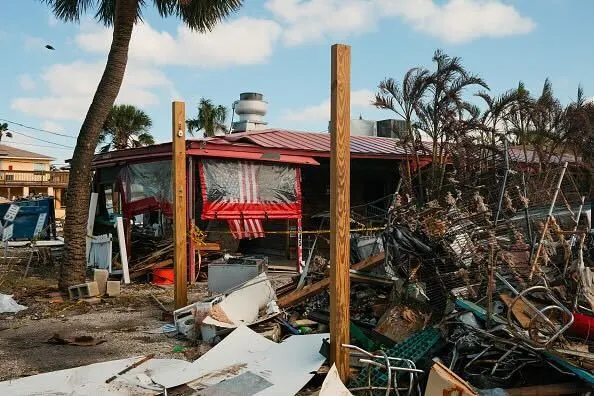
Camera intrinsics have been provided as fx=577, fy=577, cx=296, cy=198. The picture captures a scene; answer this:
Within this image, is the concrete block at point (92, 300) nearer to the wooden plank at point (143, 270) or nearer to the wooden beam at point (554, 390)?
the wooden plank at point (143, 270)

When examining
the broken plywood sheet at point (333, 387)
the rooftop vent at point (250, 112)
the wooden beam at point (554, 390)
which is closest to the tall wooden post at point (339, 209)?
the broken plywood sheet at point (333, 387)

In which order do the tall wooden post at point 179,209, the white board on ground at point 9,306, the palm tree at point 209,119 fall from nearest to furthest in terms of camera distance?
the tall wooden post at point 179,209
the white board on ground at point 9,306
the palm tree at point 209,119

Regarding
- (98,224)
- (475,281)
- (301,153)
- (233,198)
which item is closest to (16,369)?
(475,281)

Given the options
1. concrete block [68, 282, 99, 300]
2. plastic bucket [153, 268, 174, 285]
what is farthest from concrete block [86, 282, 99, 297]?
plastic bucket [153, 268, 174, 285]

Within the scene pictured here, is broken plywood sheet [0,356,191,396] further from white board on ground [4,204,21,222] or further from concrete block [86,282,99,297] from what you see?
white board on ground [4,204,21,222]

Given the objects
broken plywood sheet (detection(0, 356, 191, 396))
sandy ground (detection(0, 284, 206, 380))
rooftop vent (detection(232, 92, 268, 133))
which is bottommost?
sandy ground (detection(0, 284, 206, 380))

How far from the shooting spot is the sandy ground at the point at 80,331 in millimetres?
6145

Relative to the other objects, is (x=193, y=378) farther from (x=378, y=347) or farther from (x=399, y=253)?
(x=399, y=253)

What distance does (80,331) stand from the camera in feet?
24.6

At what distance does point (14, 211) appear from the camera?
16062 millimetres

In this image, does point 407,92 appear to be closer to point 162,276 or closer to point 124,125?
point 162,276

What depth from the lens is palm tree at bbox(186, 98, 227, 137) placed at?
114ft

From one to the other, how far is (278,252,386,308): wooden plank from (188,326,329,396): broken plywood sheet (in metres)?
1.19

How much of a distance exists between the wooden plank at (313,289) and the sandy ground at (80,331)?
129cm
